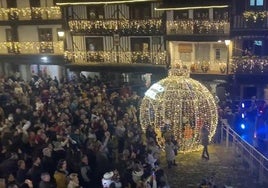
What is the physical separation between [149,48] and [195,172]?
16469 mm

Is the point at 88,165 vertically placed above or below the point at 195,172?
above

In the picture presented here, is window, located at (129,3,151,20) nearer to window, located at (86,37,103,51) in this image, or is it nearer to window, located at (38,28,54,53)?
window, located at (86,37,103,51)

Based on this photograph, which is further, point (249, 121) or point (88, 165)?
point (249, 121)

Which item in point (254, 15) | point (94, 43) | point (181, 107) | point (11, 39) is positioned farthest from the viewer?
point (11, 39)

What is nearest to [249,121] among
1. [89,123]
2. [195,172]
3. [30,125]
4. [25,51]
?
[195,172]

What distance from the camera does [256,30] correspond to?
26.3 meters

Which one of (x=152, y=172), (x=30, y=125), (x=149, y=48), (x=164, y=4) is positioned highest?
(x=164, y=4)

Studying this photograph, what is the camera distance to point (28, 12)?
115 feet

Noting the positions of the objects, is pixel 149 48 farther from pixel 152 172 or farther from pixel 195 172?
pixel 152 172

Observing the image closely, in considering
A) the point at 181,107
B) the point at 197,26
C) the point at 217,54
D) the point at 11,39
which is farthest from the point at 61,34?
the point at 181,107

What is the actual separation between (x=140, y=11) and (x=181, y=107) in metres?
15.8

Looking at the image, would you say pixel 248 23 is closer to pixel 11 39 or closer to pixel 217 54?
pixel 217 54

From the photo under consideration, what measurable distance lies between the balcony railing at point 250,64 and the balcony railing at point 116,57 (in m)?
5.41

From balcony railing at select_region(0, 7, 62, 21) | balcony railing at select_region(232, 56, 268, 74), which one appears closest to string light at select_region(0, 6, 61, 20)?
balcony railing at select_region(0, 7, 62, 21)
